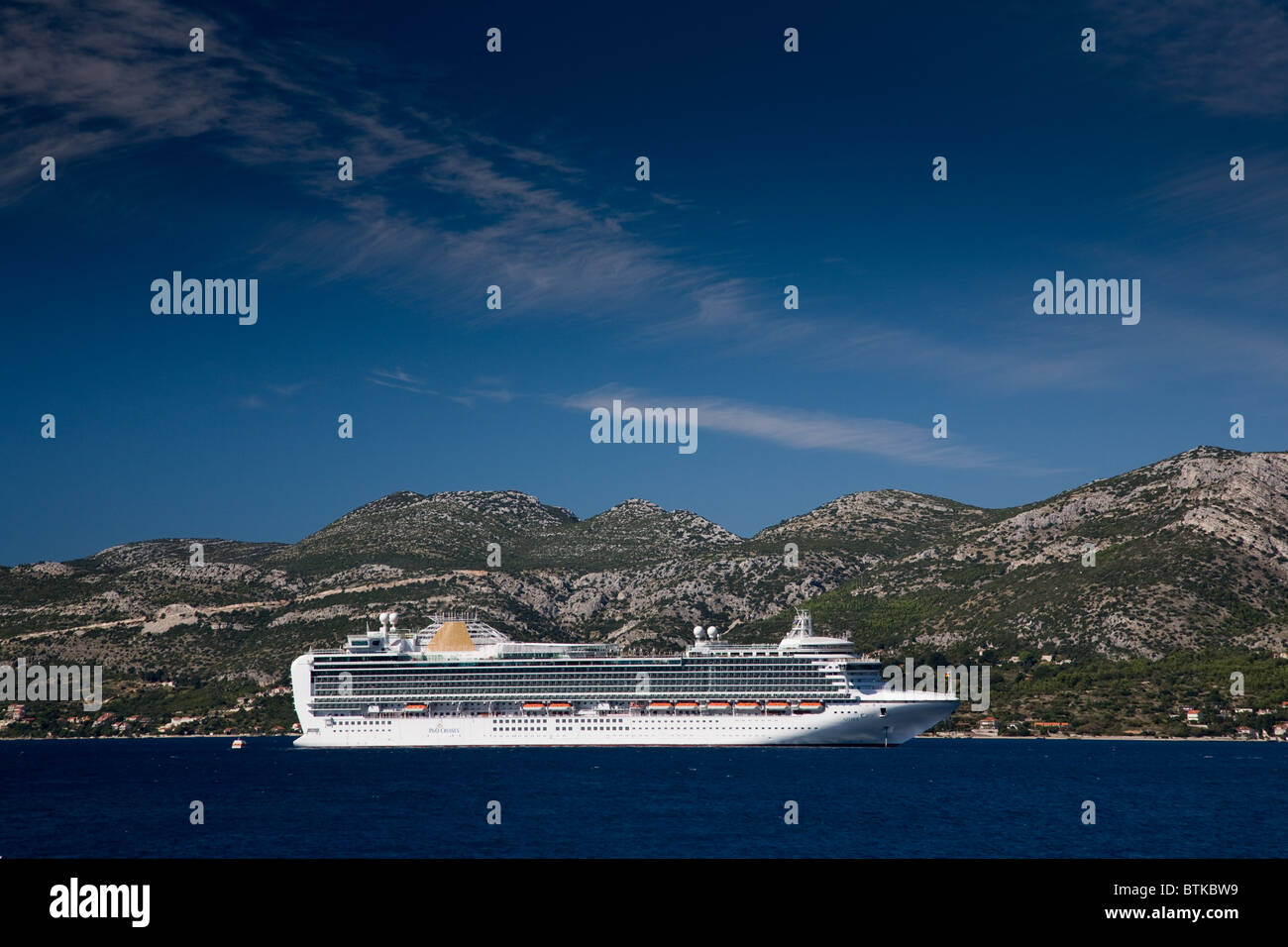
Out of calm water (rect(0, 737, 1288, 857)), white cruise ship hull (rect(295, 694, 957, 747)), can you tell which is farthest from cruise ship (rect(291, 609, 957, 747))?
calm water (rect(0, 737, 1288, 857))

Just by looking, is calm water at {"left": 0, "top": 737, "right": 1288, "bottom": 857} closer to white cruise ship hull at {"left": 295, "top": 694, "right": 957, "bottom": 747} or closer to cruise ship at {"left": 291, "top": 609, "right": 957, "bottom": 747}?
white cruise ship hull at {"left": 295, "top": 694, "right": 957, "bottom": 747}

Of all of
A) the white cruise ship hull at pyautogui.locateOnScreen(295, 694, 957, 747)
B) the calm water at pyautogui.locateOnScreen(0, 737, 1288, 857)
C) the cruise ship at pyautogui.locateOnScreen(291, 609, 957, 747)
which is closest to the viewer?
the calm water at pyautogui.locateOnScreen(0, 737, 1288, 857)

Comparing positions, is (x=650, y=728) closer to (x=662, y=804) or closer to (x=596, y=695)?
(x=596, y=695)

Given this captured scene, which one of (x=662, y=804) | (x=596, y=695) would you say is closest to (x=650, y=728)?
(x=596, y=695)

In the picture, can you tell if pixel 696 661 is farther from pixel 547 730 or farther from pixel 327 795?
pixel 327 795

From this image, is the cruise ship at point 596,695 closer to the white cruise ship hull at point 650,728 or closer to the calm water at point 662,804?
the white cruise ship hull at point 650,728

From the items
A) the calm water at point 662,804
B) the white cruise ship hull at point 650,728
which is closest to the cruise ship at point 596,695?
the white cruise ship hull at point 650,728
